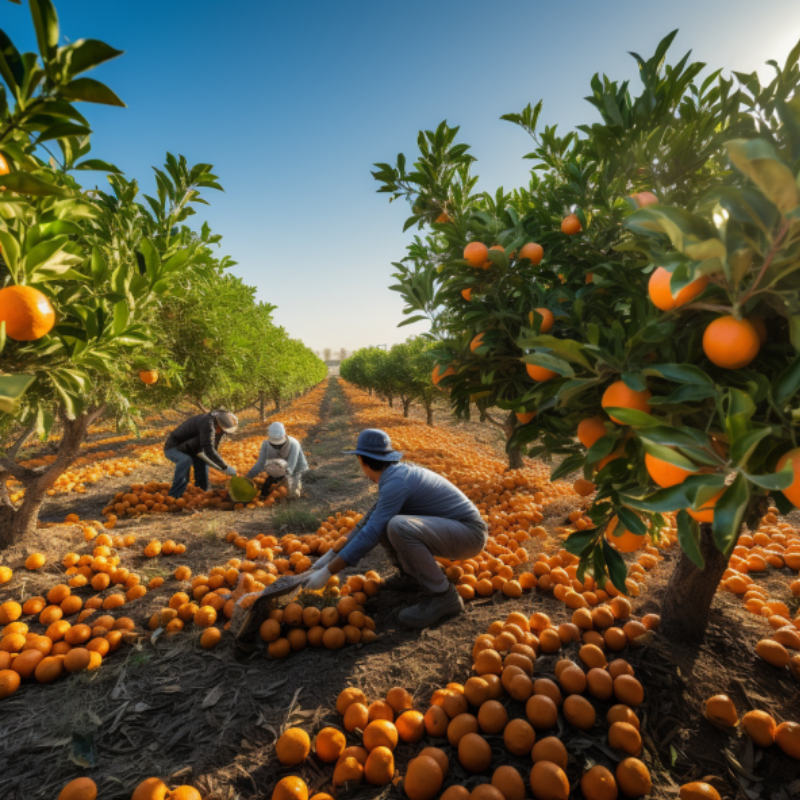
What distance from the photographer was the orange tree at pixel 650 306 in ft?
3.34

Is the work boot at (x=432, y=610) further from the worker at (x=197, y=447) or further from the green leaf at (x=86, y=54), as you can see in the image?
the worker at (x=197, y=447)

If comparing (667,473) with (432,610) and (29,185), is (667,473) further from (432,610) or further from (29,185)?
(432,610)

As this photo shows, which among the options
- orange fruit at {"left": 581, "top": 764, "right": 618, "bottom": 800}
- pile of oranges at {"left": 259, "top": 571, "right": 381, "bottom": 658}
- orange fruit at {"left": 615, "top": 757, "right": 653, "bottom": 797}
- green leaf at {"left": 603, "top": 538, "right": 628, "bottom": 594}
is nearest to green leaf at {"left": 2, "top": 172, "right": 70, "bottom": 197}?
green leaf at {"left": 603, "top": 538, "right": 628, "bottom": 594}

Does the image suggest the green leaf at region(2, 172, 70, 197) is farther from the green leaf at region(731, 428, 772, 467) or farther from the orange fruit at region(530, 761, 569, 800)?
the orange fruit at region(530, 761, 569, 800)

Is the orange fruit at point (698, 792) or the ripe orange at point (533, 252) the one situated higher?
the ripe orange at point (533, 252)

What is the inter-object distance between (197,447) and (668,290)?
25.1 feet

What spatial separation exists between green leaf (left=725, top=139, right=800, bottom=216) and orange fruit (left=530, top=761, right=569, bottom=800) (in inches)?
91.7

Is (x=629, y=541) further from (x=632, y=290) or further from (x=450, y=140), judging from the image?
(x=450, y=140)

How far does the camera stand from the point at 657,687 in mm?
2297

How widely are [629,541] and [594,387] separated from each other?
742 mm

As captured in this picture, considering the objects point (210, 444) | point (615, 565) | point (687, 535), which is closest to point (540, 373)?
point (687, 535)

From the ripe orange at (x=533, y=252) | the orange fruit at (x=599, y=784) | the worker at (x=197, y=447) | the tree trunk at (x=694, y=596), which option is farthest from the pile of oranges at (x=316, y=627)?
the worker at (x=197, y=447)

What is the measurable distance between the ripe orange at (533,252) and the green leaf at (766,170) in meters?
1.45

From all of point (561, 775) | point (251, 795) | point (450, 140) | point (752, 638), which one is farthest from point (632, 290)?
point (251, 795)
